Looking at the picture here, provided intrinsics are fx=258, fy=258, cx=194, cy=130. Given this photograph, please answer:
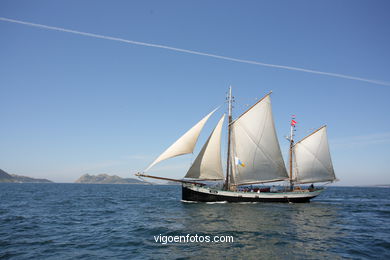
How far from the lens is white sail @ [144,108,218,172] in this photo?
3524cm

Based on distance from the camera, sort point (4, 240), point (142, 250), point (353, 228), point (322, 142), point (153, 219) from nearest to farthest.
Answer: point (142, 250) < point (4, 240) < point (353, 228) < point (153, 219) < point (322, 142)

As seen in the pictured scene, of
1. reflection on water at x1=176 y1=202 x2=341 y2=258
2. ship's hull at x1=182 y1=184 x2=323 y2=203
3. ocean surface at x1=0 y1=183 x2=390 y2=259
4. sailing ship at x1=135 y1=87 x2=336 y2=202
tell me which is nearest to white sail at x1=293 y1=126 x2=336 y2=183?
sailing ship at x1=135 y1=87 x2=336 y2=202

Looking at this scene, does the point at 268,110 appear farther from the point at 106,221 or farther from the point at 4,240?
the point at 4,240

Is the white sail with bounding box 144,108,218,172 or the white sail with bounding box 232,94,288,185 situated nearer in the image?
the white sail with bounding box 144,108,218,172

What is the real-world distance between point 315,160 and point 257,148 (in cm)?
1476

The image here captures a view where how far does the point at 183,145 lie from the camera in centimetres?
3584

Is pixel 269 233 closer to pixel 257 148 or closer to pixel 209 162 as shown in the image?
pixel 209 162

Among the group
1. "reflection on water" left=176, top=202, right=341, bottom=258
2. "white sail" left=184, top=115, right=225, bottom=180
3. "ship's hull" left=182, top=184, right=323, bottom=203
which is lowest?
"reflection on water" left=176, top=202, right=341, bottom=258

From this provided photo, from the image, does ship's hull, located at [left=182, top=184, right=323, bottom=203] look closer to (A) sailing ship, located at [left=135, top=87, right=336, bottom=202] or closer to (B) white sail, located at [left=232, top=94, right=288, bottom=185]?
(A) sailing ship, located at [left=135, top=87, right=336, bottom=202]

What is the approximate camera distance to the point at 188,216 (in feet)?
86.9

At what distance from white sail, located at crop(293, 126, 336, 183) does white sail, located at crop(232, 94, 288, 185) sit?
944 centimetres

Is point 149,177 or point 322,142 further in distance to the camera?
point 322,142

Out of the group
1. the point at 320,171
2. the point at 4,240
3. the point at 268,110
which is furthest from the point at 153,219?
the point at 320,171

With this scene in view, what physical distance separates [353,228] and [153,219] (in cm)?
1827
